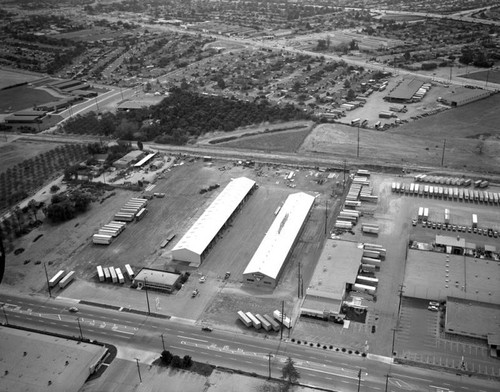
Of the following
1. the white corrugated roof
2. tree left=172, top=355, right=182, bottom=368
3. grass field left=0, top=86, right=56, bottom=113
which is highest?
grass field left=0, top=86, right=56, bottom=113

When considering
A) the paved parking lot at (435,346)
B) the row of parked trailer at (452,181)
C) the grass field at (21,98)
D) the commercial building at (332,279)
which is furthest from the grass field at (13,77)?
the paved parking lot at (435,346)

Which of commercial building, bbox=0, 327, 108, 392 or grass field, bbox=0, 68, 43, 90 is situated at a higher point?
grass field, bbox=0, 68, 43, 90

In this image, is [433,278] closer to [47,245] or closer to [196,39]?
[47,245]

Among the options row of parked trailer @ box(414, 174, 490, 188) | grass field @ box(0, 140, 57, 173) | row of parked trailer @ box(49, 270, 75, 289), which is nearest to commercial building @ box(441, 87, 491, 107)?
row of parked trailer @ box(414, 174, 490, 188)

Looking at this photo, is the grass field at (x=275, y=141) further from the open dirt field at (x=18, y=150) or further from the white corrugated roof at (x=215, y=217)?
the open dirt field at (x=18, y=150)

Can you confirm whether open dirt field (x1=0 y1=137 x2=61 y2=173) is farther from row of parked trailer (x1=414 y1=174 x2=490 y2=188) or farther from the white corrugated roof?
row of parked trailer (x1=414 y1=174 x2=490 y2=188)

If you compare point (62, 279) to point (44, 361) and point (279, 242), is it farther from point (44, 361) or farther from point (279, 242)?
point (279, 242)
